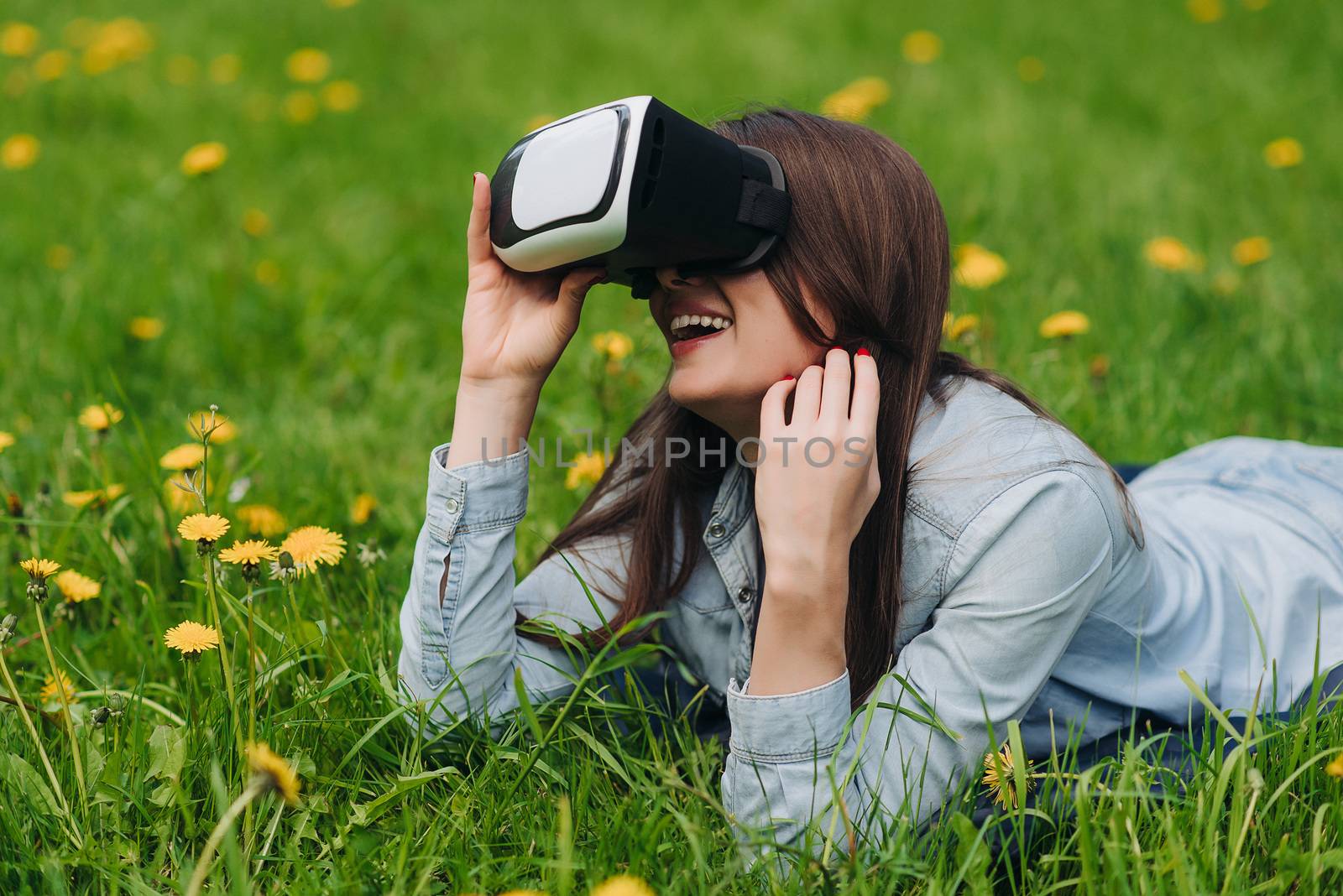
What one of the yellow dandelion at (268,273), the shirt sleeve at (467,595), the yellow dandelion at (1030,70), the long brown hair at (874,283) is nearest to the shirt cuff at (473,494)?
the shirt sleeve at (467,595)

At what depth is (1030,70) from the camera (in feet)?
14.0

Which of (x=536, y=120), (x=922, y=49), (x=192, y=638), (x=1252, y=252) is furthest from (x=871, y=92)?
(x=192, y=638)

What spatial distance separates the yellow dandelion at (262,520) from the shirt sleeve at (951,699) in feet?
3.18

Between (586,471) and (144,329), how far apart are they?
1.29 m

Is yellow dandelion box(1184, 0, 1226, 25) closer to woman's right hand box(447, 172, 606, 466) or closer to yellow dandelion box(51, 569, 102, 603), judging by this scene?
woman's right hand box(447, 172, 606, 466)

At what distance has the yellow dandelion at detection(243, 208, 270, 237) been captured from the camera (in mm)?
3240

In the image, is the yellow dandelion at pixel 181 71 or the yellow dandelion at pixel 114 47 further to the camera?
the yellow dandelion at pixel 181 71

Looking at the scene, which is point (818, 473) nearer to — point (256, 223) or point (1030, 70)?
point (256, 223)

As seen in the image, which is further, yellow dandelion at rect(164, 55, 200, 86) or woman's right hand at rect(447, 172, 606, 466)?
yellow dandelion at rect(164, 55, 200, 86)

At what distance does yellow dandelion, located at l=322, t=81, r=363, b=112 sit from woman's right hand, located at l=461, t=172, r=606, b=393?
2.79m

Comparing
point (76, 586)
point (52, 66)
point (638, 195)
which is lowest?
point (76, 586)

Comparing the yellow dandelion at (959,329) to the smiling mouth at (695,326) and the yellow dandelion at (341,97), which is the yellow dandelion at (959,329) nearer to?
the smiling mouth at (695,326)

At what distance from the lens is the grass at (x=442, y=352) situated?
1.32 metres

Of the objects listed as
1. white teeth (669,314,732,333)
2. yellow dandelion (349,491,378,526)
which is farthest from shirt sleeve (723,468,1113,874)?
yellow dandelion (349,491,378,526)
